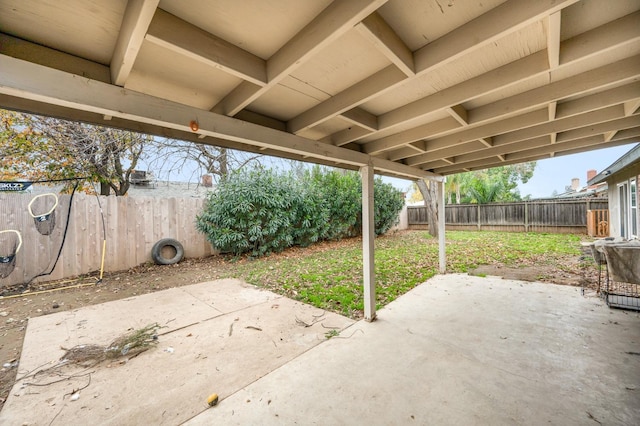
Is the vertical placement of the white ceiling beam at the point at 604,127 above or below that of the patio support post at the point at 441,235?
above

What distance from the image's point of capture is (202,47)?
1296mm

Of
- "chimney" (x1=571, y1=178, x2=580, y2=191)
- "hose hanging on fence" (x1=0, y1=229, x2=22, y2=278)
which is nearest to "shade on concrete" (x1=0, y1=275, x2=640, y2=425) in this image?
"hose hanging on fence" (x1=0, y1=229, x2=22, y2=278)

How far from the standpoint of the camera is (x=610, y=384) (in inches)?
77.0

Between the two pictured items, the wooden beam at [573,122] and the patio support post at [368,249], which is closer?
the wooden beam at [573,122]

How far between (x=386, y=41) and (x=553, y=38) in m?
0.84

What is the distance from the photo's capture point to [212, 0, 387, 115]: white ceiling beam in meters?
1.08

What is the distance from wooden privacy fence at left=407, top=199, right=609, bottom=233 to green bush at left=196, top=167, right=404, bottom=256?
717cm

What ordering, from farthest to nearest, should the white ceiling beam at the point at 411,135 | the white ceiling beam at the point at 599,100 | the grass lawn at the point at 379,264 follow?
the grass lawn at the point at 379,264, the white ceiling beam at the point at 411,135, the white ceiling beam at the point at 599,100

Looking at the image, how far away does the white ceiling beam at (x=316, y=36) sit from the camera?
3.54ft

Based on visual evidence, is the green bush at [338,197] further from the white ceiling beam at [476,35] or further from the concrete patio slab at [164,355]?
the white ceiling beam at [476,35]

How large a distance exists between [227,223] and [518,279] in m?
6.49

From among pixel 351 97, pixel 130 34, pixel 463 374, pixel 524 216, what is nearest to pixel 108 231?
pixel 130 34

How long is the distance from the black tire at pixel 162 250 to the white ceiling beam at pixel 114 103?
203 inches

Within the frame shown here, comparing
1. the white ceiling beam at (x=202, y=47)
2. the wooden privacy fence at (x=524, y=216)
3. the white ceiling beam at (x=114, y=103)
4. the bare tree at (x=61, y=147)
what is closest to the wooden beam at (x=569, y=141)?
the white ceiling beam at (x=114, y=103)
